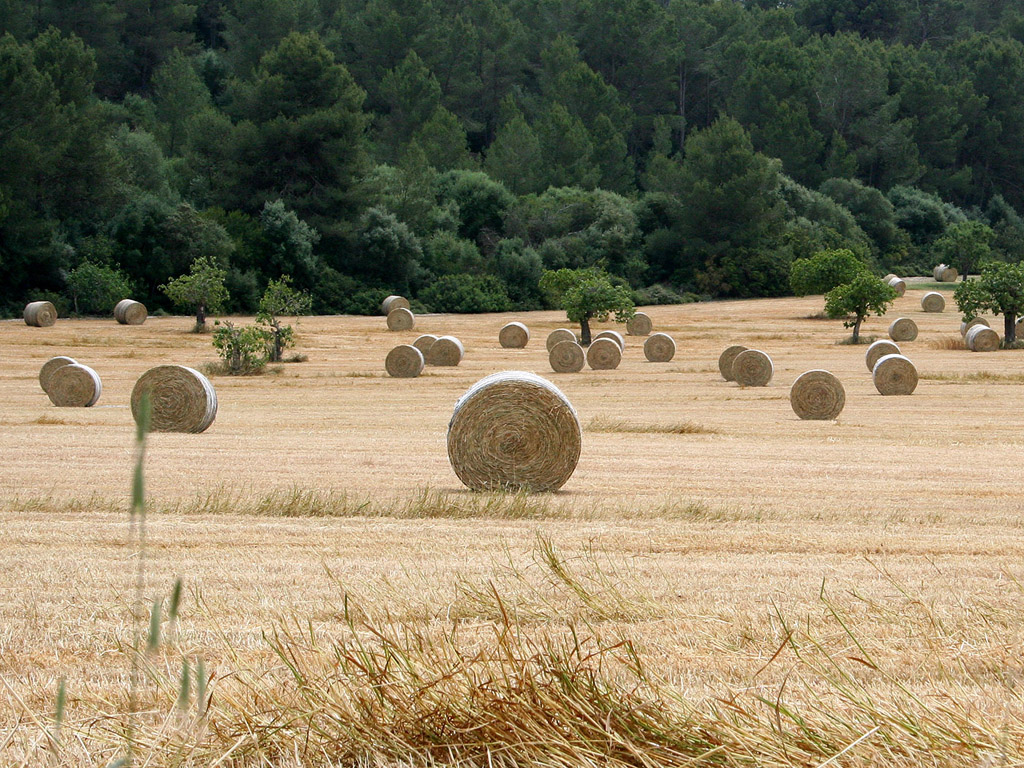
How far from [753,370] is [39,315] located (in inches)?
1190

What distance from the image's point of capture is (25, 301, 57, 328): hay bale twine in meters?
46.7

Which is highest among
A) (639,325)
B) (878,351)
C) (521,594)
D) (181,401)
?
(521,594)

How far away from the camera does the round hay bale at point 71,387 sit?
77.2ft

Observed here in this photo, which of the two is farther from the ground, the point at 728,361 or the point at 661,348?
the point at 728,361

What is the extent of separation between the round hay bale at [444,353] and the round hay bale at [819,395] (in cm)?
1551

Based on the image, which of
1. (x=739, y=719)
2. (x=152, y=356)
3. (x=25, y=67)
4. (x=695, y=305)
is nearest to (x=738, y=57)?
(x=695, y=305)

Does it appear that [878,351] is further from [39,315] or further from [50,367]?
[39,315]

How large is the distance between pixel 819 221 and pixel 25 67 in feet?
158

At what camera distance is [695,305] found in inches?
2507

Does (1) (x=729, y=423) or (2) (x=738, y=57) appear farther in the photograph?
(2) (x=738, y=57)

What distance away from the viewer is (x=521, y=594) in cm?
695

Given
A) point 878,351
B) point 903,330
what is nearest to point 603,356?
point 878,351

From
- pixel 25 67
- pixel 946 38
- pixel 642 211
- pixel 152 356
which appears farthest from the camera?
pixel 946 38

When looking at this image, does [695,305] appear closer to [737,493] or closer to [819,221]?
[819,221]
